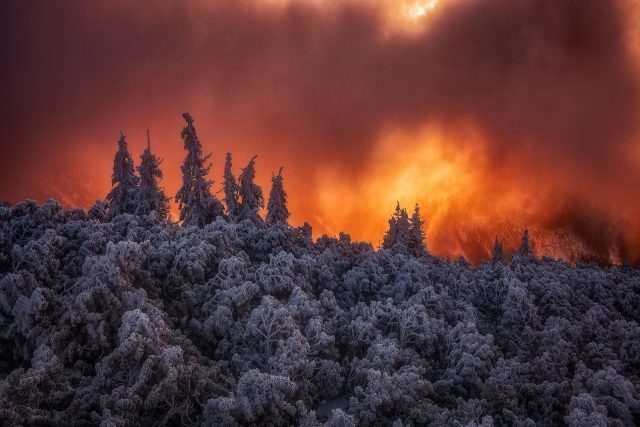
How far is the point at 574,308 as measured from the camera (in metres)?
15.5

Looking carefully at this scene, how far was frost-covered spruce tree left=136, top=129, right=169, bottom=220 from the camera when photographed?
31391 mm

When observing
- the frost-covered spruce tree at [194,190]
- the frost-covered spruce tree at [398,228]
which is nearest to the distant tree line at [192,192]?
the frost-covered spruce tree at [194,190]

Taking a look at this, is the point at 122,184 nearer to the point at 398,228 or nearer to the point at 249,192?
the point at 249,192

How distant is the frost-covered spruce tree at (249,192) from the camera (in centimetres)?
3406

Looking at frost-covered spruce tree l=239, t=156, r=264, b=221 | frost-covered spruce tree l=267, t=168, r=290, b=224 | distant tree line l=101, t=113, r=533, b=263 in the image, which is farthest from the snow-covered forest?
frost-covered spruce tree l=267, t=168, r=290, b=224

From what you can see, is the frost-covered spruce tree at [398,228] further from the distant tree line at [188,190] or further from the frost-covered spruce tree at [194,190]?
the frost-covered spruce tree at [194,190]

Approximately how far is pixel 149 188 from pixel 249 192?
7.29m

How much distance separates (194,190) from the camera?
107 ft

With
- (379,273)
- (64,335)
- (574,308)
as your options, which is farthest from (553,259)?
(64,335)

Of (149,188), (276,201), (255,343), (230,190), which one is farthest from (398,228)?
(255,343)

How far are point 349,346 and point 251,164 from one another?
961 inches

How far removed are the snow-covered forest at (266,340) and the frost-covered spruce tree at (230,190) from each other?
18.9 meters

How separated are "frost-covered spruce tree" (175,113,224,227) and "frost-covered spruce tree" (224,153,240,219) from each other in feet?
6.15

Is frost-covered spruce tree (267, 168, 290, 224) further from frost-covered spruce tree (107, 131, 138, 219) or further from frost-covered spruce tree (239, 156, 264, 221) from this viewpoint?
frost-covered spruce tree (107, 131, 138, 219)
